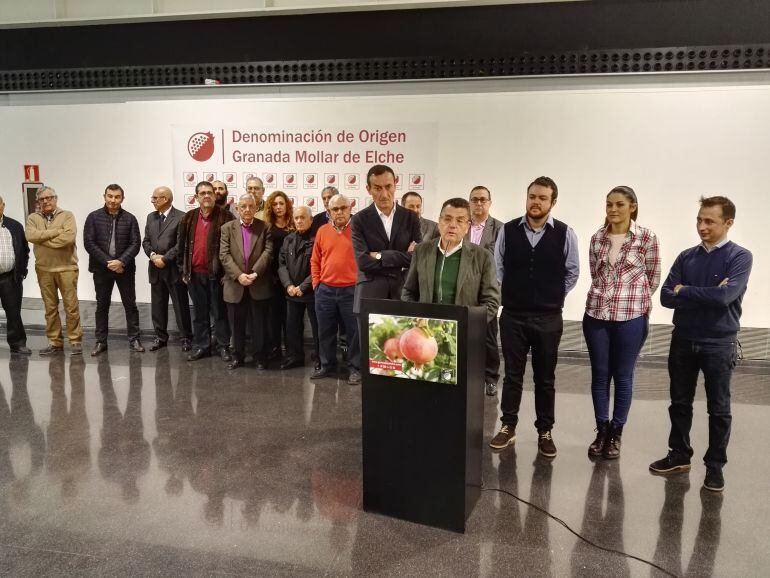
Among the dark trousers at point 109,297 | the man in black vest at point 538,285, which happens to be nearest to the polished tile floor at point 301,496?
the man in black vest at point 538,285

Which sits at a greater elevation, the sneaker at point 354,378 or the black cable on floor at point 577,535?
the sneaker at point 354,378

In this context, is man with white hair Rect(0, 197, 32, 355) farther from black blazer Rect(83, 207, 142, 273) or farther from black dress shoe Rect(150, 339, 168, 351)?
black dress shoe Rect(150, 339, 168, 351)

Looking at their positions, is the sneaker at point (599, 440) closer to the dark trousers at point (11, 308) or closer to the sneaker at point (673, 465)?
the sneaker at point (673, 465)

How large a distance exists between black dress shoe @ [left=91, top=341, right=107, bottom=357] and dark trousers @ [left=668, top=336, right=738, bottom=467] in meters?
5.25

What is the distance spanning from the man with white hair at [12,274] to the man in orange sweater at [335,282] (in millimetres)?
3231

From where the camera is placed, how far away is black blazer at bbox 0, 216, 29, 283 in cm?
588

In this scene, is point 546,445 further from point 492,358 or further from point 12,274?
point 12,274

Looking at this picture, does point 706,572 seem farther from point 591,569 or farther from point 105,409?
point 105,409

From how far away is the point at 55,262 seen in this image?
19.5ft

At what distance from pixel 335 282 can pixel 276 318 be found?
3.40ft

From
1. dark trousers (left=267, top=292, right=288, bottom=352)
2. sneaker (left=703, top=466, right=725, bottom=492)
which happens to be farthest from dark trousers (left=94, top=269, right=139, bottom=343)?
sneaker (left=703, top=466, right=725, bottom=492)

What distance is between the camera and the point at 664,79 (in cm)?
538

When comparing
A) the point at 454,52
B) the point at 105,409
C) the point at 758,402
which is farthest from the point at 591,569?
the point at 454,52

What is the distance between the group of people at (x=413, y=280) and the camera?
3.11 meters
